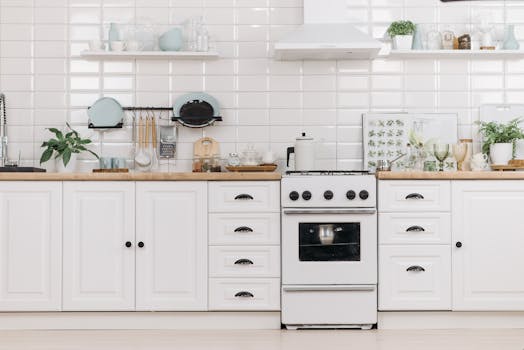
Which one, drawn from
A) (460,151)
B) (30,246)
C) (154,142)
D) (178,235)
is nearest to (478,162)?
(460,151)

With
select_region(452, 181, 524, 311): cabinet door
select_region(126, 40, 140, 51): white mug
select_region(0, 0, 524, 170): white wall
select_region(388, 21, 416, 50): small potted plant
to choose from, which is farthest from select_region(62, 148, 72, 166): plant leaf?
select_region(452, 181, 524, 311): cabinet door

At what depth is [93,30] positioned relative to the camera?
475 cm

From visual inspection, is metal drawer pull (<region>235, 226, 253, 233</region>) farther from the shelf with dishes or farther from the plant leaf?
the shelf with dishes

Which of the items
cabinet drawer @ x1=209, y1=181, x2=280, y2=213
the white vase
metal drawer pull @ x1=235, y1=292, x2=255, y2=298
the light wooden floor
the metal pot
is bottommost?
the light wooden floor

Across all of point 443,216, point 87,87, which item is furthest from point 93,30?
point 443,216

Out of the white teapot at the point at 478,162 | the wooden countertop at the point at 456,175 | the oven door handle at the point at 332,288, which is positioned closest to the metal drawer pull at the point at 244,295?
the oven door handle at the point at 332,288

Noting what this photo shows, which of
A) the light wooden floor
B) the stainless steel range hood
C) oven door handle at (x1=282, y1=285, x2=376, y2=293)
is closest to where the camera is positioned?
the light wooden floor

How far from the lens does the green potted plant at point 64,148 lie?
14.7 ft

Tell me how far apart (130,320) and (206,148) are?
1227mm

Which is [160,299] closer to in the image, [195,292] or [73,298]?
[195,292]

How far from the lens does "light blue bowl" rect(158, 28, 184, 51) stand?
461 centimetres

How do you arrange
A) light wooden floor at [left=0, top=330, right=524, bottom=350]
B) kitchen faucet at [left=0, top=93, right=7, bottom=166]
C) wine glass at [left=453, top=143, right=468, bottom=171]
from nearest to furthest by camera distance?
light wooden floor at [left=0, top=330, right=524, bottom=350], wine glass at [left=453, top=143, right=468, bottom=171], kitchen faucet at [left=0, top=93, right=7, bottom=166]

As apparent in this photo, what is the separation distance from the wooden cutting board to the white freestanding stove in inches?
31.2

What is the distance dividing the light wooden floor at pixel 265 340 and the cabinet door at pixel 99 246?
20 cm
